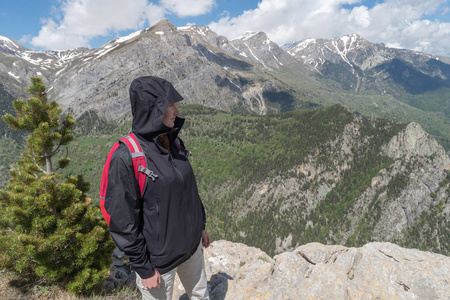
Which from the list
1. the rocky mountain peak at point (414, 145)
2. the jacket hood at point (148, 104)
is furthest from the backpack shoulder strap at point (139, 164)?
the rocky mountain peak at point (414, 145)

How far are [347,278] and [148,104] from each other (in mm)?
8119

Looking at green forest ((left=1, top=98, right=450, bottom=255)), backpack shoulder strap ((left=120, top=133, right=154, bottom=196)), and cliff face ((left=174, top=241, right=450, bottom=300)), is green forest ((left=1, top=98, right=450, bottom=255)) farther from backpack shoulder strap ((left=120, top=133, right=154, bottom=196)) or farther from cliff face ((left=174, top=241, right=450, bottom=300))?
backpack shoulder strap ((left=120, top=133, right=154, bottom=196))

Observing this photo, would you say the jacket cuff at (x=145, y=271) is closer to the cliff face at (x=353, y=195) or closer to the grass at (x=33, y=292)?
the grass at (x=33, y=292)

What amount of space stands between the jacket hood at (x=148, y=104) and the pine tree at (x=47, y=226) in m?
5.86

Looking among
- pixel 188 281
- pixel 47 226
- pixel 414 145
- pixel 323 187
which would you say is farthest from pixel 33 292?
pixel 414 145

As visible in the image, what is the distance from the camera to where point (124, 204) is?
3.03 metres

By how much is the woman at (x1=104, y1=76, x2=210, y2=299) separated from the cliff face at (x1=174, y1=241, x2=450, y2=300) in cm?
447

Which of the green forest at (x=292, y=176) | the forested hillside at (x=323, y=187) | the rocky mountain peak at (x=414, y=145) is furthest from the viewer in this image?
the rocky mountain peak at (x=414, y=145)

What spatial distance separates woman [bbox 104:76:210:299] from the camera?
308cm

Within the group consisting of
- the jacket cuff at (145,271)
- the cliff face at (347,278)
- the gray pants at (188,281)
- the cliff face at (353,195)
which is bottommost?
the cliff face at (353,195)

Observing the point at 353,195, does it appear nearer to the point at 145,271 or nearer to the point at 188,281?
the point at 188,281

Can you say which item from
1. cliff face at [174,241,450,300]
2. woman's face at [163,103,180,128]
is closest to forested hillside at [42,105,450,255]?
cliff face at [174,241,450,300]

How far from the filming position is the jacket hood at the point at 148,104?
3.34 metres

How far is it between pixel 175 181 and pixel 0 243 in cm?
664
